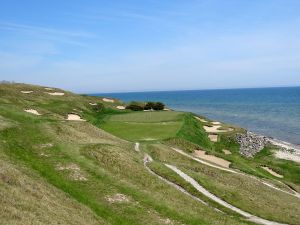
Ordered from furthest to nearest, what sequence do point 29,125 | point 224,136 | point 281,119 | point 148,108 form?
1. point 281,119
2. point 148,108
3. point 224,136
4. point 29,125

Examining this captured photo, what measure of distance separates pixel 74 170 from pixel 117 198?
531 cm

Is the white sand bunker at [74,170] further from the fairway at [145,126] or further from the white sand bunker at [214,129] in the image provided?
the white sand bunker at [214,129]

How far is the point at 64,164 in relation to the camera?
33.4m

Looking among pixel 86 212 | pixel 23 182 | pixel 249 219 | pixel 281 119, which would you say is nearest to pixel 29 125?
pixel 23 182

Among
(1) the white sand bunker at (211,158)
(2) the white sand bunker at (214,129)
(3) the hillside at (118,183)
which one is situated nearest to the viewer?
(3) the hillside at (118,183)

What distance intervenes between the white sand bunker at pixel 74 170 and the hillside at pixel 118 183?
0.07m

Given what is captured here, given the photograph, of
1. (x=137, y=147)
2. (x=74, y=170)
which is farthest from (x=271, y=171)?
(x=74, y=170)

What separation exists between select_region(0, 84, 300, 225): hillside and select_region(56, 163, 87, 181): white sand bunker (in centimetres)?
7

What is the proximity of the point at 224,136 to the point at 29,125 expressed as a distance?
41.8m

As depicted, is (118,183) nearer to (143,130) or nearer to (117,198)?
(117,198)

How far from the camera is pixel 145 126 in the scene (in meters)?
62.3

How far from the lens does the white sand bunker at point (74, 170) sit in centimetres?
3119

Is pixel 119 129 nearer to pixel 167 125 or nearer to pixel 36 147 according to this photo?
pixel 167 125

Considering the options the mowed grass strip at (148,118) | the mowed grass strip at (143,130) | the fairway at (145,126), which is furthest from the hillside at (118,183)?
the mowed grass strip at (148,118)
